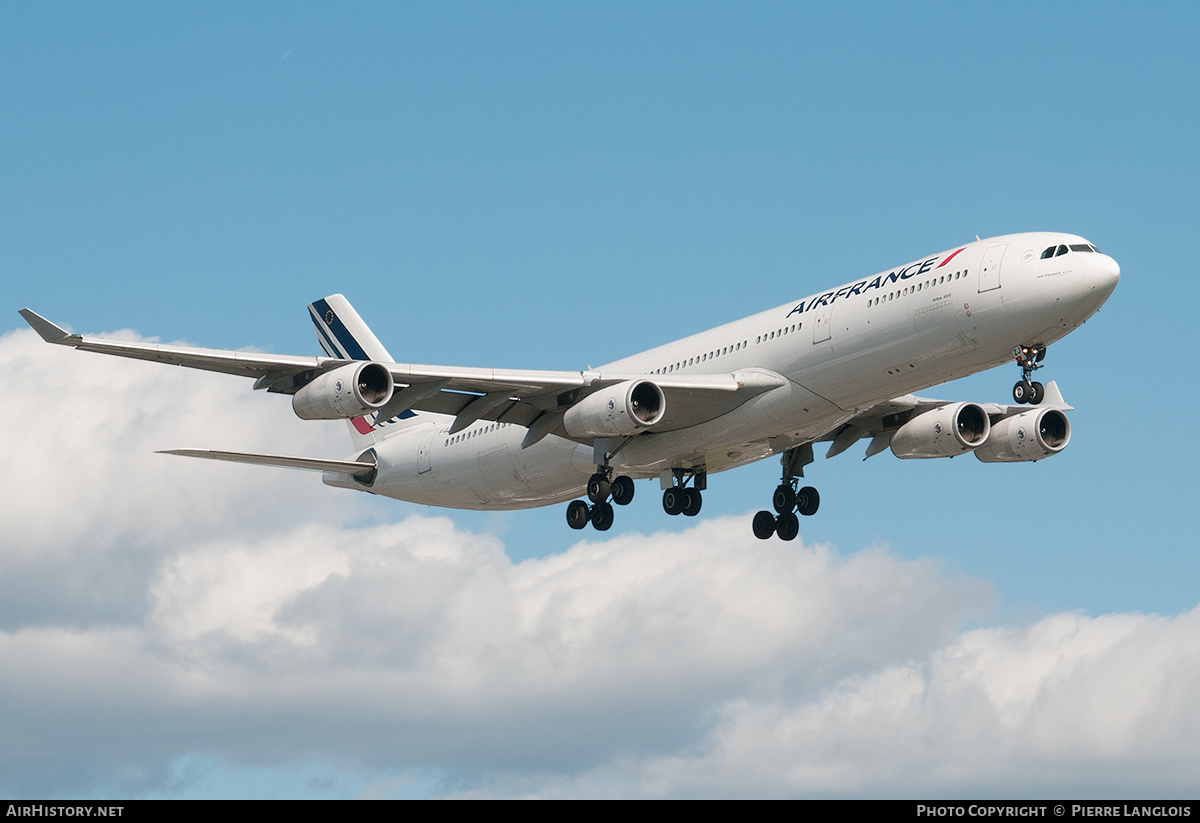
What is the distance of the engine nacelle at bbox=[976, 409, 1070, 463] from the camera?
45.6 m

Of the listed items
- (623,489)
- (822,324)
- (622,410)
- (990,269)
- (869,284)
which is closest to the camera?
(990,269)

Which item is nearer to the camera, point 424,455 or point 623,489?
point 623,489

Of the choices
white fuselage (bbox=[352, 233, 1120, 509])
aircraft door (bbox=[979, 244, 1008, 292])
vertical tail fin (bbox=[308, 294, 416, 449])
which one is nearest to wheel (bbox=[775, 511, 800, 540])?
white fuselage (bbox=[352, 233, 1120, 509])

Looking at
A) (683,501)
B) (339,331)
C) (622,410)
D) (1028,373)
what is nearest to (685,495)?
(683,501)

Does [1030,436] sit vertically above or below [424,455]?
below

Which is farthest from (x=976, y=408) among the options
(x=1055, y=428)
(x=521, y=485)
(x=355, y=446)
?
(x=355, y=446)

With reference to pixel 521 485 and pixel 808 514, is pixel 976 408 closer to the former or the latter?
pixel 808 514

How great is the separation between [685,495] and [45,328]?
756 inches

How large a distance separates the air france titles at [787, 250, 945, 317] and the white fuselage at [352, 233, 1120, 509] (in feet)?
0.17

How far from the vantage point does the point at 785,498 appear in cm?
4734

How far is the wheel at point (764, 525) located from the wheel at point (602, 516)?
5872 mm

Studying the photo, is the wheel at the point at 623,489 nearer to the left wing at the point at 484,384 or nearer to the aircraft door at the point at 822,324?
the left wing at the point at 484,384

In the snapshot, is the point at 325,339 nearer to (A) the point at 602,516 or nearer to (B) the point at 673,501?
(A) the point at 602,516

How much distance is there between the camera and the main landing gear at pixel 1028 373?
1431 inches
